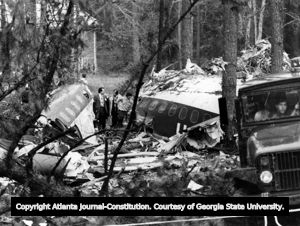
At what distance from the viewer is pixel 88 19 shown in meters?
5.67

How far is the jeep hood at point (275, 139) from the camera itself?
7922 millimetres

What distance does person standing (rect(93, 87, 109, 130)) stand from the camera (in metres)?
22.0

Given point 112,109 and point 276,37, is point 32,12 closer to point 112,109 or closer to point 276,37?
point 276,37

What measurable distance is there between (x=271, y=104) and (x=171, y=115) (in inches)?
406

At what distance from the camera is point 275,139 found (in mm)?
8188

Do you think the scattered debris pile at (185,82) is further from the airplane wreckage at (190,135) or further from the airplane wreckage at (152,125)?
the airplane wreckage at (152,125)

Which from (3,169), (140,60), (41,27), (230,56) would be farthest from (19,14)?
(230,56)

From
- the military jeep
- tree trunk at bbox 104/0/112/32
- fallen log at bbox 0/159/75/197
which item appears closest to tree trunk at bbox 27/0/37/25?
tree trunk at bbox 104/0/112/32

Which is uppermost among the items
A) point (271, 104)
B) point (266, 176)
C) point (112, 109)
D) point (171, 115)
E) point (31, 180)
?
point (271, 104)

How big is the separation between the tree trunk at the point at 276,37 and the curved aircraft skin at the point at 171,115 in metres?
3.30

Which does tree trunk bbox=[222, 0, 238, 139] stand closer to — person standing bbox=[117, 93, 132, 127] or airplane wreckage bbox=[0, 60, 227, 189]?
airplane wreckage bbox=[0, 60, 227, 189]

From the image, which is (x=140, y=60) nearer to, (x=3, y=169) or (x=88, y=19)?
A: (x=88, y=19)
